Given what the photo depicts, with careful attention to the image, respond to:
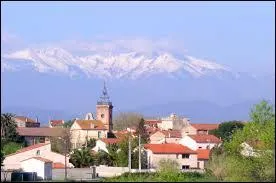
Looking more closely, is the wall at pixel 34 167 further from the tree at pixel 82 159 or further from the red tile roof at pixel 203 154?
the red tile roof at pixel 203 154

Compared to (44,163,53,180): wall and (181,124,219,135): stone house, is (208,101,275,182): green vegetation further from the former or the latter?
(181,124,219,135): stone house

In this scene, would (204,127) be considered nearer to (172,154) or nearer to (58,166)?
(172,154)

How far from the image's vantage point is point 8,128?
94750 mm

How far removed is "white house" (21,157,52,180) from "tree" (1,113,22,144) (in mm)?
15055

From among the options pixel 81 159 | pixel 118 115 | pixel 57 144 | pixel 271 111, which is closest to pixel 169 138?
pixel 57 144

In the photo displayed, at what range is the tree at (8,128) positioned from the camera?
89.4m

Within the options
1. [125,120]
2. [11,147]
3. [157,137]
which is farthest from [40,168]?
[125,120]

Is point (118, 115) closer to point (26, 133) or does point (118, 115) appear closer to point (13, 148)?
point (26, 133)

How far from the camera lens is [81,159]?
77.4m

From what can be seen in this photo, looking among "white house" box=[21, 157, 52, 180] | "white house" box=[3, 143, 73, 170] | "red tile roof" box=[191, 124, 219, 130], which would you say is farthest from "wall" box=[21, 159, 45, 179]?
"red tile roof" box=[191, 124, 219, 130]

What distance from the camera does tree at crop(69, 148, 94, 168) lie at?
253ft

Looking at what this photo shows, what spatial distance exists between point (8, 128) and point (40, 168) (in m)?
26.3

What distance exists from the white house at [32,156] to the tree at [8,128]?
463 centimetres

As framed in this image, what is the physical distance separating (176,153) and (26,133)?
4638 centimetres
